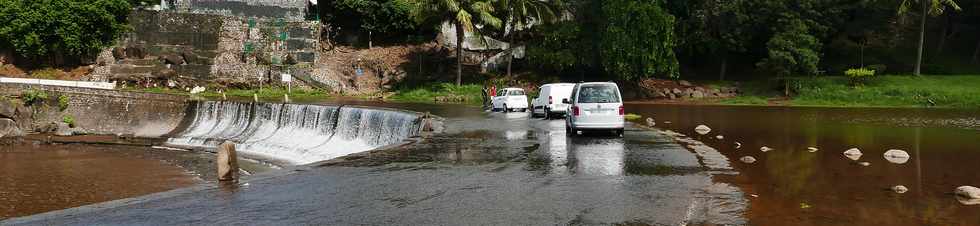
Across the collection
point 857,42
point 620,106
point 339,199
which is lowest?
point 339,199

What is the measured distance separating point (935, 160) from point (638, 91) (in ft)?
116

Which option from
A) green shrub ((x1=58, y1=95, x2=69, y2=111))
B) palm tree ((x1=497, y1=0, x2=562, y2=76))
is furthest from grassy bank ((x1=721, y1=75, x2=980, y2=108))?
green shrub ((x1=58, y1=95, x2=69, y2=111))

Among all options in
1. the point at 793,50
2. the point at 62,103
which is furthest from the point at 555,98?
the point at 62,103

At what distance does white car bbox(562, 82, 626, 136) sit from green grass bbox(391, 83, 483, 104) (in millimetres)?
29170

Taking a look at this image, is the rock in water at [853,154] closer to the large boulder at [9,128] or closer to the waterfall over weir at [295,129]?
the waterfall over weir at [295,129]

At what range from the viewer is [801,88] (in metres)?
46.4

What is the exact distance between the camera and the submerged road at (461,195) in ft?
28.1

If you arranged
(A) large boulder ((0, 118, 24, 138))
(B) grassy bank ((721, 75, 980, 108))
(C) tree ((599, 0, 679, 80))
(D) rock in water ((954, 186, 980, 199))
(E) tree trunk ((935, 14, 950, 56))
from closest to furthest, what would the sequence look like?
1. (D) rock in water ((954, 186, 980, 199))
2. (A) large boulder ((0, 118, 24, 138))
3. (B) grassy bank ((721, 75, 980, 108))
4. (C) tree ((599, 0, 679, 80))
5. (E) tree trunk ((935, 14, 950, 56))

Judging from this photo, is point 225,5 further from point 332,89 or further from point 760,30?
point 760,30

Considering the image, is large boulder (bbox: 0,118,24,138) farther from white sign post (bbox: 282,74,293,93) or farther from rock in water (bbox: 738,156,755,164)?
rock in water (bbox: 738,156,755,164)

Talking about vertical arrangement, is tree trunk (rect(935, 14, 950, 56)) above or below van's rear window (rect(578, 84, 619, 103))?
above

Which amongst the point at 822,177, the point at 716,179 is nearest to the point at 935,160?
the point at 822,177

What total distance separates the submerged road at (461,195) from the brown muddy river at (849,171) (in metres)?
0.75

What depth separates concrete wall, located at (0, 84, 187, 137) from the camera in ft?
117
